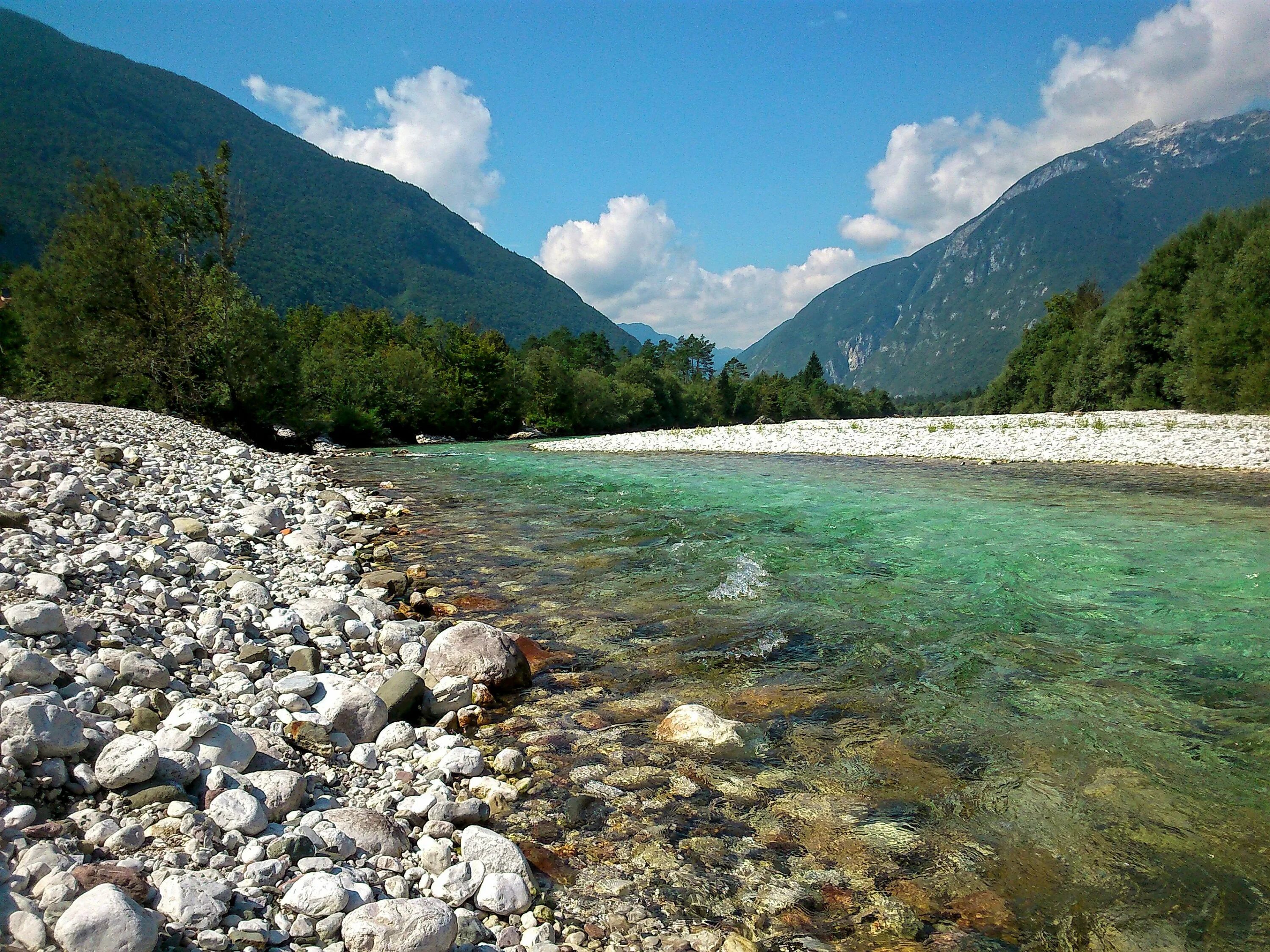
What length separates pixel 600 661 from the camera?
5746 millimetres

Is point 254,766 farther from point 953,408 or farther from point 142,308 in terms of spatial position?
point 953,408

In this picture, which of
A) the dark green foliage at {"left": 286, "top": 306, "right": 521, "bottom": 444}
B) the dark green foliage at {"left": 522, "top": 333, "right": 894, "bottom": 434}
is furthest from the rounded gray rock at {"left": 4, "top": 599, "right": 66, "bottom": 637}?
the dark green foliage at {"left": 522, "top": 333, "right": 894, "bottom": 434}

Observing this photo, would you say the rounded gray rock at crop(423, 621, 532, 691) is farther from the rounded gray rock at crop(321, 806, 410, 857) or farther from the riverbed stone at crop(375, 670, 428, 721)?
the rounded gray rock at crop(321, 806, 410, 857)

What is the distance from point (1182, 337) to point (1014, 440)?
81.8 feet

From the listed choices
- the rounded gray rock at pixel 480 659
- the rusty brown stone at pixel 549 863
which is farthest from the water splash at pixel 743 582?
the rusty brown stone at pixel 549 863

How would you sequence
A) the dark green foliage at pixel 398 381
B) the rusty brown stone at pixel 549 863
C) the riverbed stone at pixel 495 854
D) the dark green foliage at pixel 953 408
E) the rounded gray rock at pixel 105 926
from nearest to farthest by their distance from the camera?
the rounded gray rock at pixel 105 926 < the riverbed stone at pixel 495 854 < the rusty brown stone at pixel 549 863 < the dark green foliage at pixel 398 381 < the dark green foliage at pixel 953 408

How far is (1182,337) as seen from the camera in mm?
41125

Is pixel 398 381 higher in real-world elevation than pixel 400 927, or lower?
higher

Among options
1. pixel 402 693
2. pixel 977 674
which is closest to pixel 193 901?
pixel 402 693

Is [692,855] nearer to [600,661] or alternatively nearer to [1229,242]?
[600,661]

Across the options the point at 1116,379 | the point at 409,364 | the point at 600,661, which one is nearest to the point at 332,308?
the point at 409,364

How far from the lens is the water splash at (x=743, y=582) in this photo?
7508mm

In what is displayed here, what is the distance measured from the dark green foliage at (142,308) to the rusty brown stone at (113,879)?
30660 millimetres

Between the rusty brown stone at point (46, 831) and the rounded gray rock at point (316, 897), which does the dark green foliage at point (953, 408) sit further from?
the rusty brown stone at point (46, 831)
